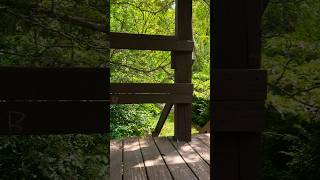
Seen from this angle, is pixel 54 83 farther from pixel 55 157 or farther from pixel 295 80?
pixel 295 80

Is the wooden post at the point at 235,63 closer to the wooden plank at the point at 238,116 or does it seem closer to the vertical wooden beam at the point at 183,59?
the wooden plank at the point at 238,116

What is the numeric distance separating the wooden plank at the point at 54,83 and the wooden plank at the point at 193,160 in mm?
1898

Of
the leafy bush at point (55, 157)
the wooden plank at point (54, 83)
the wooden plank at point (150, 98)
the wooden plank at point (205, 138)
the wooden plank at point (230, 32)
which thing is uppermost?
the wooden plank at point (230, 32)

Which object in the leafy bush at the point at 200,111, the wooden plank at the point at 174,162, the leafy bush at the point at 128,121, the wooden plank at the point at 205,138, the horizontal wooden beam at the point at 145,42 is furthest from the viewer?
the leafy bush at the point at 200,111

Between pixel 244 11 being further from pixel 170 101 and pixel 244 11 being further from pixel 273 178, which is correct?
pixel 170 101

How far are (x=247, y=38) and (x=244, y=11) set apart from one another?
164 mm

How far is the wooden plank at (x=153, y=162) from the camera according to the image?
408 centimetres

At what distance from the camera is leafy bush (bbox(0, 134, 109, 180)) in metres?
2.56

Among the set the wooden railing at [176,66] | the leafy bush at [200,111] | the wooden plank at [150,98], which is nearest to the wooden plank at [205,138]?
the wooden railing at [176,66]

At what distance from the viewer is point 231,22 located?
95.1 inches

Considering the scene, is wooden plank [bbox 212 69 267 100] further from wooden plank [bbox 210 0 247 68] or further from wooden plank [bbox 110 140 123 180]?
wooden plank [bbox 110 140 123 180]

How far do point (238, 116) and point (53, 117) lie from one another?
114cm

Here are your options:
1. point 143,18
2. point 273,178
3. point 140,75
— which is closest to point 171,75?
point 140,75

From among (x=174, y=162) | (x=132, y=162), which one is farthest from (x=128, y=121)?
(x=174, y=162)
